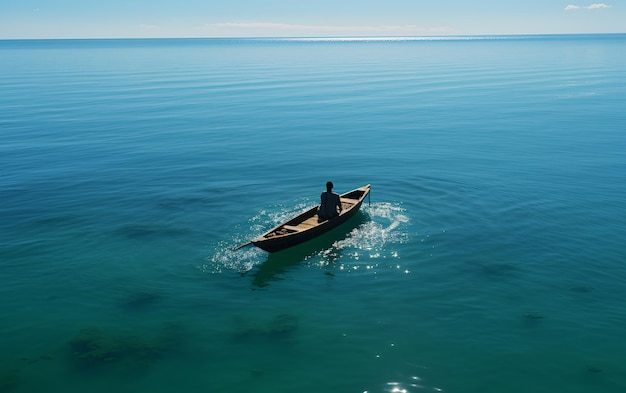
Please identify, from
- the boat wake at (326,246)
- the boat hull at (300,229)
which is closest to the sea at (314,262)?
the boat wake at (326,246)

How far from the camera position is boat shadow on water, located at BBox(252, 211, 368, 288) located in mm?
23641

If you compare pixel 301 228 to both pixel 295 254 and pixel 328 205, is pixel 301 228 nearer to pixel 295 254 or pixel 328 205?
pixel 295 254

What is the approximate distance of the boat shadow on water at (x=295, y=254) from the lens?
23.6m

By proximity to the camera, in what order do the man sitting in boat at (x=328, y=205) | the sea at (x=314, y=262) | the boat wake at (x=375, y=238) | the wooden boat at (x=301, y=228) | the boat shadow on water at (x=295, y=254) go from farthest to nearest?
the man sitting in boat at (x=328, y=205)
the boat wake at (x=375, y=238)
the wooden boat at (x=301, y=228)
the boat shadow on water at (x=295, y=254)
the sea at (x=314, y=262)

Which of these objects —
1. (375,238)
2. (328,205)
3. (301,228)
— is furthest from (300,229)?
(375,238)

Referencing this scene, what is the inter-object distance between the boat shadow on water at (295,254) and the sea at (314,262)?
174 mm

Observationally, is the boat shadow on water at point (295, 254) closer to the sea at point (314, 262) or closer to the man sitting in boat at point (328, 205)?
the sea at point (314, 262)

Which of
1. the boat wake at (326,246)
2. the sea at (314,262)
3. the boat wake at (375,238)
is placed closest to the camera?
the sea at (314,262)

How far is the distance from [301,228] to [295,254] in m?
1.56

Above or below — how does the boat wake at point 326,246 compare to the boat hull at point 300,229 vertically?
below

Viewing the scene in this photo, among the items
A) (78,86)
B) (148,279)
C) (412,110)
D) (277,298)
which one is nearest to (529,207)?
(277,298)

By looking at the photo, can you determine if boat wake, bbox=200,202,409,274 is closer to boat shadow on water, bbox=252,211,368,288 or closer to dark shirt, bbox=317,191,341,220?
boat shadow on water, bbox=252,211,368,288

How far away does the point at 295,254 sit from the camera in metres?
25.6

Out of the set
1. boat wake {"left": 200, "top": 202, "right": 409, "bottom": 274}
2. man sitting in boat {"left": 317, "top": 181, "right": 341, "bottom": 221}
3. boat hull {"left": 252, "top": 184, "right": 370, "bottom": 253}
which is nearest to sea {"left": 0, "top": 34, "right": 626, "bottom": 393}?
boat wake {"left": 200, "top": 202, "right": 409, "bottom": 274}
